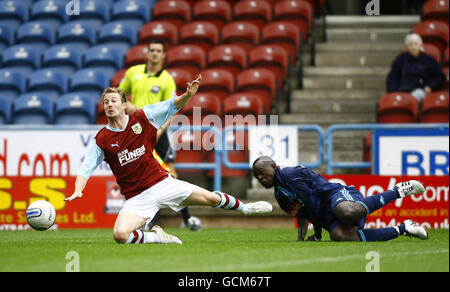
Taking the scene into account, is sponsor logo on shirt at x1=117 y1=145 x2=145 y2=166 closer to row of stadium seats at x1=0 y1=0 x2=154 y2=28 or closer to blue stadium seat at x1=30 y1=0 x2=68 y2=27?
row of stadium seats at x1=0 y1=0 x2=154 y2=28

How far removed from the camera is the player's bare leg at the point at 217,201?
6969mm

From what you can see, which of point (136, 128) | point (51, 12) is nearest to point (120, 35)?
point (51, 12)

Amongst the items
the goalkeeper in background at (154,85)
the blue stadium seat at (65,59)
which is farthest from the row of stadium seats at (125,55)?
the goalkeeper in background at (154,85)

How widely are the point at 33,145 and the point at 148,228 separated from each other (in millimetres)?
2426

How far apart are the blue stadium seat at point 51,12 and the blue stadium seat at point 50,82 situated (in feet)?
7.29

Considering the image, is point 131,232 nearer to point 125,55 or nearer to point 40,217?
point 40,217

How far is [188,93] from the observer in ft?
21.5

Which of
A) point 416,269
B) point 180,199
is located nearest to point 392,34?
point 180,199

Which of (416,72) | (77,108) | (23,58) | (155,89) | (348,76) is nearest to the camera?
(155,89)

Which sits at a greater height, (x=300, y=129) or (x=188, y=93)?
(x=188, y=93)

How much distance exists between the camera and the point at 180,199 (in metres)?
6.97

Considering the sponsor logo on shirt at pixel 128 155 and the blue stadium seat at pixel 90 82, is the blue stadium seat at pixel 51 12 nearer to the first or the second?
the blue stadium seat at pixel 90 82

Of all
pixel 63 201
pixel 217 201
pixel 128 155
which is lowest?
pixel 63 201

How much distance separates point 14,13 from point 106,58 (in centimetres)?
309
